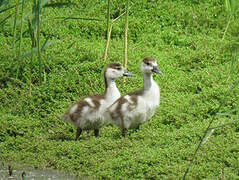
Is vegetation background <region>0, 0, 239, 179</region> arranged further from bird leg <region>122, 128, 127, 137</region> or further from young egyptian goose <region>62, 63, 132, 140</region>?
young egyptian goose <region>62, 63, 132, 140</region>

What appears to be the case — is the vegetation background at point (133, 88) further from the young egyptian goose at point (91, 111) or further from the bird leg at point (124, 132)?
the young egyptian goose at point (91, 111)

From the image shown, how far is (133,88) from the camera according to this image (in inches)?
366

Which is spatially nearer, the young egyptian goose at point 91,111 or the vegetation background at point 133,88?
the vegetation background at point 133,88

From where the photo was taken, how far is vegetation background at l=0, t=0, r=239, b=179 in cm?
625

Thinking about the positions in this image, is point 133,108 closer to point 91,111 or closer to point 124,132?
point 124,132

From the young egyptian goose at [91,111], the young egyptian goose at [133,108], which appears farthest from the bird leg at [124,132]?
the young egyptian goose at [91,111]

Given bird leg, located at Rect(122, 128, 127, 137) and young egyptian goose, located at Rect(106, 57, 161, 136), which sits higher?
young egyptian goose, located at Rect(106, 57, 161, 136)

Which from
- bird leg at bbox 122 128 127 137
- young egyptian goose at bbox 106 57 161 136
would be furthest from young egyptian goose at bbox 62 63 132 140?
bird leg at bbox 122 128 127 137

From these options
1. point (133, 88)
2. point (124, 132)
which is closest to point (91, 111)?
point (124, 132)

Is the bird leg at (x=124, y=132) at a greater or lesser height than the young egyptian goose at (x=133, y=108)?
lesser

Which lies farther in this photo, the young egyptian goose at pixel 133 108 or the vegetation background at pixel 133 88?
the young egyptian goose at pixel 133 108

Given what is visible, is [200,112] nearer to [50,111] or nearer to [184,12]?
[50,111]

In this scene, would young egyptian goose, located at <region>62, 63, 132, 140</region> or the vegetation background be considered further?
young egyptian goose, located at <region>62, 63, 132, 140</region>

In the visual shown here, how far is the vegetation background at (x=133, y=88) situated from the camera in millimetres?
6254
